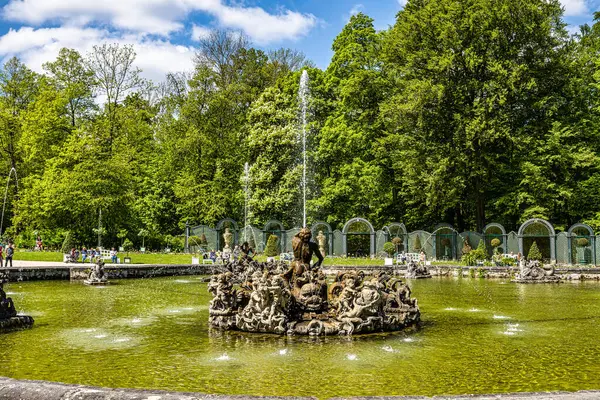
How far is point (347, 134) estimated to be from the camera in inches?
1882

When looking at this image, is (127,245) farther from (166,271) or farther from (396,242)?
(396,242)

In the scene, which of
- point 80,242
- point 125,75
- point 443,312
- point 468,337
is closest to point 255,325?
point 468,337

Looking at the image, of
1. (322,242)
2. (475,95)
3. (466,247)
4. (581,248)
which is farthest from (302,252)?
(475,95)

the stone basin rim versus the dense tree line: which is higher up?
the dense tree line

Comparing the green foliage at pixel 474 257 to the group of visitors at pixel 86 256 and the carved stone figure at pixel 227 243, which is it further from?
the group of visitors at pixel 86 256

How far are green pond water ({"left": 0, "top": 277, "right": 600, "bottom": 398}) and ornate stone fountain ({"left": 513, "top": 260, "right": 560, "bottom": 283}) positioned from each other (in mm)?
10315

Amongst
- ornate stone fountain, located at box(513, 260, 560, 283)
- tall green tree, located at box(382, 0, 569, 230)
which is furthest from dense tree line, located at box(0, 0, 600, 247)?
ornate stone fountain, located at box(513, 260, 560, 283)

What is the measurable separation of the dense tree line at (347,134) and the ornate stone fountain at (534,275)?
1405cm

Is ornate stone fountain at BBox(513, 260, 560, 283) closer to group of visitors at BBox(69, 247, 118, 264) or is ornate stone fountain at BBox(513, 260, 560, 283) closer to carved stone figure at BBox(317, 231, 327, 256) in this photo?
carved stone figure at BBox(317, 231, 327, 256)

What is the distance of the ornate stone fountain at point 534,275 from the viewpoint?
27.4 metres

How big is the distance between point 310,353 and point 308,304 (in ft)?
8.96

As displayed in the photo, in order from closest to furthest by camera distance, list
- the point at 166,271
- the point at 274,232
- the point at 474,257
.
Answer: the point at 166,271 < the point at 474,257 < the point at 274,232

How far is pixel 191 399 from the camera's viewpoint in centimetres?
467

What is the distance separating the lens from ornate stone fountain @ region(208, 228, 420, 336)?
1223cm
